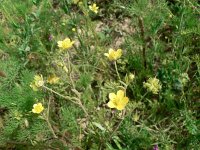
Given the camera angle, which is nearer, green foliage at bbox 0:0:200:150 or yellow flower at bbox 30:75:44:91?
yellow flower at bbox 30:75:44:91

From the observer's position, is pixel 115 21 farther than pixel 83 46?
Yes

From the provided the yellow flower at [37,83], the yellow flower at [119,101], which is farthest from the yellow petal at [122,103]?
the yellow flower at [37,83]

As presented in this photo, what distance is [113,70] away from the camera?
7.25 feet

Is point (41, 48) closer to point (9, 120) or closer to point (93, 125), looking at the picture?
point (9, 120)

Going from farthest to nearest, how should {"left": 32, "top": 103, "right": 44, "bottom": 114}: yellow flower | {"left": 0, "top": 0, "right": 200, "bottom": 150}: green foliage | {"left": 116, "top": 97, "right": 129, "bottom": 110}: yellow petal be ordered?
{"left": 0, "top": 0, "right": 200, "bottom": 150}: green foliage, {"left": 32, "top": 103, "right": 44, "bottom": 114}: yellow flower, {"left": 116, "top": 97, "right": 129, "bottom": 110}: yellow petal

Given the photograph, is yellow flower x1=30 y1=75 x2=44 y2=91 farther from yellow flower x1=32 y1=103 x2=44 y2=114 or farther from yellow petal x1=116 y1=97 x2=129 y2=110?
yellow petal x1=116 y1=97 x2=129 y2=110

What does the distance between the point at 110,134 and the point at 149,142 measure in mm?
182

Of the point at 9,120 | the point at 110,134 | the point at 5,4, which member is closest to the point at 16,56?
the point at 5,4

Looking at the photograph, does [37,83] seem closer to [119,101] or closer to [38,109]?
[38,109]

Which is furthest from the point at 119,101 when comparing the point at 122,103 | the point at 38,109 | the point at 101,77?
the point at 101,77

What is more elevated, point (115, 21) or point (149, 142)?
point (115, 21)

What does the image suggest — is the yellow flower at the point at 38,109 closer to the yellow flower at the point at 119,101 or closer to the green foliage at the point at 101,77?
the green foliage at the point at 101,77

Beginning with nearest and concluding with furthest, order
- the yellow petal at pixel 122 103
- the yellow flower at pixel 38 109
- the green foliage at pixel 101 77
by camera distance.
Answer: the yellow petal at pixel 122 103
the yellow flower at pixel 38 109
the green foliage at pixel 101 77

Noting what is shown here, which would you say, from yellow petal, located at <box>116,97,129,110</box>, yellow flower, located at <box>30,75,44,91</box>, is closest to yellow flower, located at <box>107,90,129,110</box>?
yellow petal, located at <box>116,97,129,110</box>
